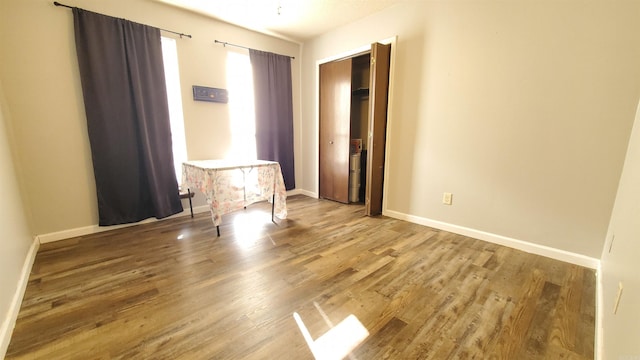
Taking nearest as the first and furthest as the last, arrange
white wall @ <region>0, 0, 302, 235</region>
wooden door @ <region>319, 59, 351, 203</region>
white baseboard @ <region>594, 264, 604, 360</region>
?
white baseboard @ <region>594, 264, 604, 360</region> → white wall @ <region>0, 0, 302, 235</region> → wooden door @ <region>319, 59, 351, 203</region>

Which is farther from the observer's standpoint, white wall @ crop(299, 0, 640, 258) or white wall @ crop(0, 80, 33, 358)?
white wall @ crop(299, 0, 640, 258)

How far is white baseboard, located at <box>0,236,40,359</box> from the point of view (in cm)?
120

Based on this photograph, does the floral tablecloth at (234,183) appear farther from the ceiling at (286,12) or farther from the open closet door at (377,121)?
the ceiling at (286,12)

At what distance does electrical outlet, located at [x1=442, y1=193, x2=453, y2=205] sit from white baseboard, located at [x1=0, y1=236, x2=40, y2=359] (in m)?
3.31

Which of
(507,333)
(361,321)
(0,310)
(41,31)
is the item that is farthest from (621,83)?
(41,31)

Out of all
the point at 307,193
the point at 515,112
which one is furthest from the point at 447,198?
the point at 307,193

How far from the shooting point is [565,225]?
80.9 inches

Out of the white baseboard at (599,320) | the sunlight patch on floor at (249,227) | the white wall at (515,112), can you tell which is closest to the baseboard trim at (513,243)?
the white wall at (515,112)

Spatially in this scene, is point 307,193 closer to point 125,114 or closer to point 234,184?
point 234,184

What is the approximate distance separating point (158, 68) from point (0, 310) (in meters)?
2.44

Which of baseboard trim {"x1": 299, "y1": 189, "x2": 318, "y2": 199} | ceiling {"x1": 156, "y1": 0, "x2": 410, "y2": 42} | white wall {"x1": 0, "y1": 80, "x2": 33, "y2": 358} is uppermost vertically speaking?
ceiling {"x1": 156, "y1": 0, "x2": 410, "y2": 42}

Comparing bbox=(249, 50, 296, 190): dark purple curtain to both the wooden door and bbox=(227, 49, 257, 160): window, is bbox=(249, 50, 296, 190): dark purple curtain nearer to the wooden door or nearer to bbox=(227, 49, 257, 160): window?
bbox=(227, 49, 257, 160): window

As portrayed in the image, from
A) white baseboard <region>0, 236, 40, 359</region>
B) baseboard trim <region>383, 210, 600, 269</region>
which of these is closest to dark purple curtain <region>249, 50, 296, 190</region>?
baseboard trim <region>383, 210, 600, 269</region>

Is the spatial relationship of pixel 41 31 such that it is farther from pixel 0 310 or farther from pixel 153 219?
pixel 0 310
